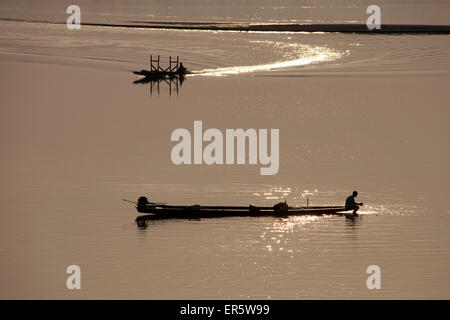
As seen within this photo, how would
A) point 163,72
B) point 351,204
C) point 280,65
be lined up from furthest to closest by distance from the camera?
point 280,65 < point 163,72 < point 351,204

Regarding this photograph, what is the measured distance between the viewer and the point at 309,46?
9638cm

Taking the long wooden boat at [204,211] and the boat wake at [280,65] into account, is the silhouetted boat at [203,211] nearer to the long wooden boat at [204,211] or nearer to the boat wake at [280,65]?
the long wooden boat at [204,211]

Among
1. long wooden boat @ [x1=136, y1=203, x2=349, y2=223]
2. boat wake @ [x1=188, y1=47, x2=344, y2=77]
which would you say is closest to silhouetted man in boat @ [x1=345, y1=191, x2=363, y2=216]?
long wooden boat @ [x1=136, y1=203, x2=349, y2=223]

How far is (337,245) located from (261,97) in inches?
1370

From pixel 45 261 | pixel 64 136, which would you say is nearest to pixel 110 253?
pixel 45 261

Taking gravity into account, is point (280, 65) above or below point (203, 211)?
above

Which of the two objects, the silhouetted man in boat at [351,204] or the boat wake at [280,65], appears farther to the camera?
the boat wake at [280,65]

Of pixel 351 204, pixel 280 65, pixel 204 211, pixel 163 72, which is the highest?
pixel 280 65

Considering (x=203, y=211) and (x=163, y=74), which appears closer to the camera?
(x=203, y=211)

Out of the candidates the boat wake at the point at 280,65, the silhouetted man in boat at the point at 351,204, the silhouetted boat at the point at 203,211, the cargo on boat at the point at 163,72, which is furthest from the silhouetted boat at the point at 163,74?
the silhouetted man in boat at the point at 351,204

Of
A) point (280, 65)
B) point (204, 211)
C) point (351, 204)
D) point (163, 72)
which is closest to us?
point (204, 211)

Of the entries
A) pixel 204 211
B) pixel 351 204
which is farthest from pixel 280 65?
pixel 204 211

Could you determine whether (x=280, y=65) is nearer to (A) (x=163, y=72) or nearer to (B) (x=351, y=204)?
(A) (x=163, y=72)

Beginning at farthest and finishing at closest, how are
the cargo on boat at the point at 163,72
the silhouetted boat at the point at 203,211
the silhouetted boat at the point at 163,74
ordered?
the silhouetted boat at the point at 163,74
the cargo on boat at the point at 163,72
the silhouetted boat at the point at 203,211
